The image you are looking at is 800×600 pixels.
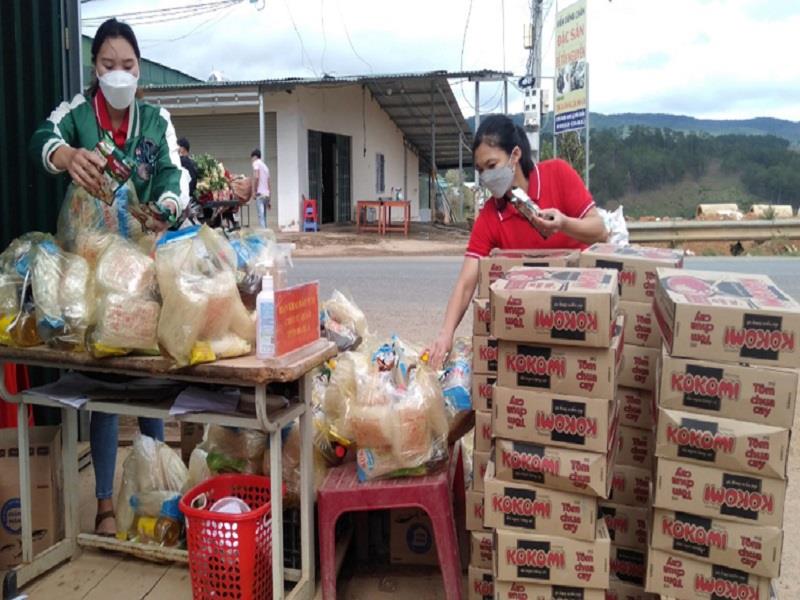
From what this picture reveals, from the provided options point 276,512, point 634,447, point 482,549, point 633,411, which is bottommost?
point 482,549

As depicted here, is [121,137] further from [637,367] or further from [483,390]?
[637,367]

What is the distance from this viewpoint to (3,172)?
145 inches

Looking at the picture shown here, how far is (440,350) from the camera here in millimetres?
3051

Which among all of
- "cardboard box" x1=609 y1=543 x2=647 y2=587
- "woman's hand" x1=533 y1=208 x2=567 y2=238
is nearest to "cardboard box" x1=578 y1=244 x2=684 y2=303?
"woman's hand" x1=533 y1=208 x2=567 y2=238

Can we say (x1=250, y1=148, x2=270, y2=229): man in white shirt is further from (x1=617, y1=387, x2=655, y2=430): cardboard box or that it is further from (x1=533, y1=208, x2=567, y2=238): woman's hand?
(x1=617, y1=387, x2=655, y2=430): cardboard box

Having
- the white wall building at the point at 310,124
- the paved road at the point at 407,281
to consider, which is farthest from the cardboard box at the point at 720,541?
the white wall building at the point at 310,124

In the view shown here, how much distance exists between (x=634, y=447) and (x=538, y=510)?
63 cm

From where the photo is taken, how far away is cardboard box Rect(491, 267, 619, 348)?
2051 mm

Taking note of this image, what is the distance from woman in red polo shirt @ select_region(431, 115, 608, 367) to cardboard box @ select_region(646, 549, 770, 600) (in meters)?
1.18

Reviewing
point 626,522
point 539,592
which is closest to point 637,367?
point 626,522

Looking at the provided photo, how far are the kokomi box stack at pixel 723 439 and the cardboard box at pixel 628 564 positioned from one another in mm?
339

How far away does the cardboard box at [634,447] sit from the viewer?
8.57ft

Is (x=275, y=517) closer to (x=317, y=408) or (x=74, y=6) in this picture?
(x=317, y=408)

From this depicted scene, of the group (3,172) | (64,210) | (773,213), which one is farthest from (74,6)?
(773,213)
